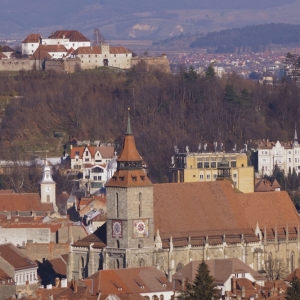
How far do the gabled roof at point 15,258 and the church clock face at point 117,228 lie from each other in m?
3.76

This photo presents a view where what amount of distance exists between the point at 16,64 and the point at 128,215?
89.1m

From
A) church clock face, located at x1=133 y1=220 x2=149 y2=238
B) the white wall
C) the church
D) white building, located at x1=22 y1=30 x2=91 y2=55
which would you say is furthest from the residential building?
church clock face, located at x1=133 y1=220 x2=149 y2=238

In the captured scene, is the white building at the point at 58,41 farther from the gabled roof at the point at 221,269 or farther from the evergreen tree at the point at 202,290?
the evergreen tree at the point at 202,290

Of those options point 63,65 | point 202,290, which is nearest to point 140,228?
point 202,290

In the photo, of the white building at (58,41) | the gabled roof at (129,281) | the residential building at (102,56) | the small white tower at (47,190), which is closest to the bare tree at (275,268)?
the gabled roof at (129,281)

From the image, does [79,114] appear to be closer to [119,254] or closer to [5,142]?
[5,142]

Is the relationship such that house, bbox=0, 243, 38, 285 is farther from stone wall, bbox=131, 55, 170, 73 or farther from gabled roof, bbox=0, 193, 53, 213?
stone wall, bbox=131, 55, 170, 73

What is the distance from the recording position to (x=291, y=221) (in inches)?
3031

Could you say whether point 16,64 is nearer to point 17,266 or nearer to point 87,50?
point 87,50

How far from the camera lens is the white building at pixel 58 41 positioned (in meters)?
168

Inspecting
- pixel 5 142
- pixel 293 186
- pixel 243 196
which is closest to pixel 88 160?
pixel 5 142

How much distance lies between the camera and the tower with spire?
70.4 metres

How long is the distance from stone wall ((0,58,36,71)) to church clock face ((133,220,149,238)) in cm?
8796

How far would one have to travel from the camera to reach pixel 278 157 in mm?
136750
